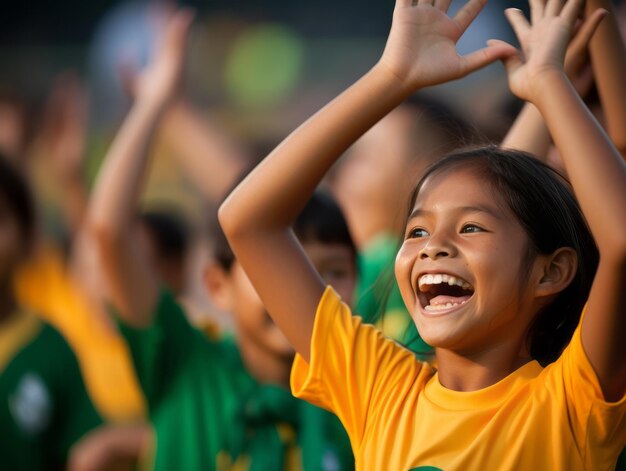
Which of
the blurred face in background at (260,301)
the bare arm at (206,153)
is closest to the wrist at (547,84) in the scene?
the blurred face in background at (260,301)

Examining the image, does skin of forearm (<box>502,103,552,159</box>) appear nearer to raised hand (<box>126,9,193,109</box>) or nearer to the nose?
the nose

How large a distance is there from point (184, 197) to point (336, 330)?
6.75 meters

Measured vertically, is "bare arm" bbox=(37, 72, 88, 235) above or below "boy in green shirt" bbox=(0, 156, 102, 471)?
above

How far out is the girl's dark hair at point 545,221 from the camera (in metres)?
1.61

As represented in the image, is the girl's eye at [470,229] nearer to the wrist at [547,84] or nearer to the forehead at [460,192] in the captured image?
the forehead at [460,192]

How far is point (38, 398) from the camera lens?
2861mm

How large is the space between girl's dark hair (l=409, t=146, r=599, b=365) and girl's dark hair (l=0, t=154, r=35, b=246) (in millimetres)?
1539

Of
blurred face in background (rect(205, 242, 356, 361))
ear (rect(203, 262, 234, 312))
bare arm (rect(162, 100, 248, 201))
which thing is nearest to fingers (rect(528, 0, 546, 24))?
blurred face in background (rect(205, 242, 356, 361))

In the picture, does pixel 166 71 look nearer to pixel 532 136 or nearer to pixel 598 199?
pixel 532 136

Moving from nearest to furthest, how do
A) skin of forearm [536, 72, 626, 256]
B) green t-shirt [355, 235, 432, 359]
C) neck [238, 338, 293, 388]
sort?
skin of forearm [536, 72, 626, 256], green t-shirt [355, 235, 432, 359], neck [238, 338, 293, 388]

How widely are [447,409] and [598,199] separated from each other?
354mm

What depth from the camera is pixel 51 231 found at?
8.26 m

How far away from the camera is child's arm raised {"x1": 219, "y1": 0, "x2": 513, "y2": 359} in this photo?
164 centimetres

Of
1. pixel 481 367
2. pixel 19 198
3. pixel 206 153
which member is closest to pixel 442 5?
pixel 481 367
